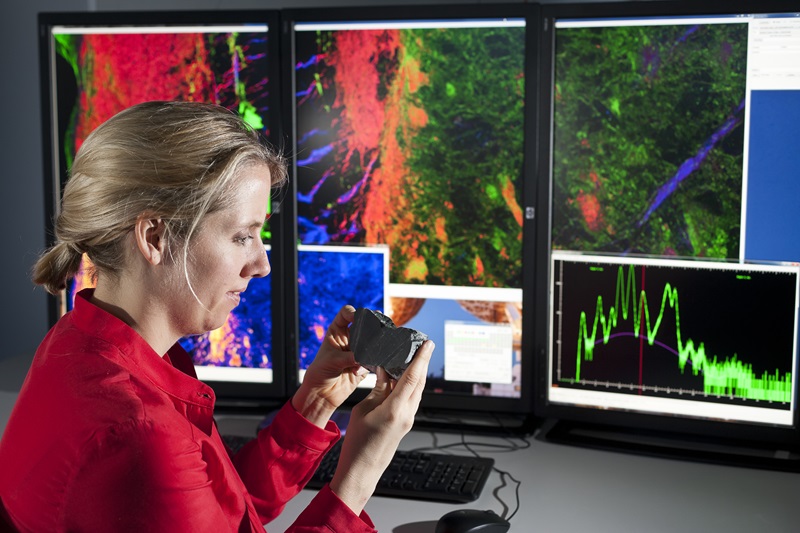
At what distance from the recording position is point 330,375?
1.35 meters

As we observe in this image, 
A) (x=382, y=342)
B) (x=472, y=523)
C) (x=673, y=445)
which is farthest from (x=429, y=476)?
(x=673, y=445)

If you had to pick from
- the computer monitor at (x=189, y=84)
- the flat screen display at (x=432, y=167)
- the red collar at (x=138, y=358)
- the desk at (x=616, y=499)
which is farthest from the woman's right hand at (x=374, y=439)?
the computer monitor at (x=189, y=84)

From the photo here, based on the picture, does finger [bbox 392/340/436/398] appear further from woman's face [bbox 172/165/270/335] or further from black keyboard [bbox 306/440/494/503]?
black keyboard [bbox 306/440/494/503]

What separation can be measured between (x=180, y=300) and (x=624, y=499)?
0.83 m

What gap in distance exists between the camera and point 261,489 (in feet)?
4.45

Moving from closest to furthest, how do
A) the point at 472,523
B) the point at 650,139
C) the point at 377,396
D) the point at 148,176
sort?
the point at 148,176 < the point at 377,396 < the point at 472,523 < the point at 650,139

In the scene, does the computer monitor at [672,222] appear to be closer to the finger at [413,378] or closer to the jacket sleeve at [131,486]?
the finger at [413,378]

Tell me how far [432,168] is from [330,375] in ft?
1.82

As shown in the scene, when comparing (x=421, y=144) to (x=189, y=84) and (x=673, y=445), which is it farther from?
(x=673, y=445)

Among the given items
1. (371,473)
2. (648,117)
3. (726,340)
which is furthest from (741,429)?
(371,473)

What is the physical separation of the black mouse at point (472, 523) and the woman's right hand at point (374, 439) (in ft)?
0.77

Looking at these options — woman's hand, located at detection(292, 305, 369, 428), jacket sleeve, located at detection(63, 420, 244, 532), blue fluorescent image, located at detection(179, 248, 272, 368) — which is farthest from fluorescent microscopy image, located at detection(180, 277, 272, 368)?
jacket sleeve, located at detection(63, 420, 244, 532)

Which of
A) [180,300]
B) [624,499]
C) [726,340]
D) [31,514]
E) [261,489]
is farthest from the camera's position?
[726,340]

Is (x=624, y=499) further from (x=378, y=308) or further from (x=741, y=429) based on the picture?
(x=378, y=308)
